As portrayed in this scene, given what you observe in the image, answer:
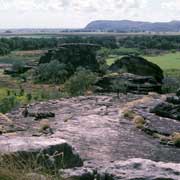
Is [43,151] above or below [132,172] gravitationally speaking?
above

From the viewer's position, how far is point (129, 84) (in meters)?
59.4

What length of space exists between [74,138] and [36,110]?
1191cm

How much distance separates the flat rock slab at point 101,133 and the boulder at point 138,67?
49.0m

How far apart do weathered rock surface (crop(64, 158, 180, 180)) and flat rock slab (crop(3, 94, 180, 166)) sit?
6.11 meters

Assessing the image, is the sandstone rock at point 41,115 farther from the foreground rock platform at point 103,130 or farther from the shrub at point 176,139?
the shrub at point 176,139

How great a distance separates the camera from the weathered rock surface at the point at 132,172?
9422mm

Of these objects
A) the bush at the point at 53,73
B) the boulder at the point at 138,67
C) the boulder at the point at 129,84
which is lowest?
the bush at the point at 53,73

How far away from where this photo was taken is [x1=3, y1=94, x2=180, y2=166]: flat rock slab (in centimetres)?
2170

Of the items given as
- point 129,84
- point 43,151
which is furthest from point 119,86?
point 43,151

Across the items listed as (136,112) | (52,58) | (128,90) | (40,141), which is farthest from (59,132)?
(52,58)

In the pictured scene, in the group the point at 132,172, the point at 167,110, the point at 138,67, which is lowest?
the point at 138,67

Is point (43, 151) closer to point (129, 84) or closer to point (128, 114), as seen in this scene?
point (128, 114)

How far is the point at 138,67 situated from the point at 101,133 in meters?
64.9

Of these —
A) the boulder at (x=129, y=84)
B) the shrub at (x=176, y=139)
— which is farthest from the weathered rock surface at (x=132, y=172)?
the boulder at (x=129, y=84)
